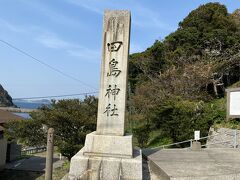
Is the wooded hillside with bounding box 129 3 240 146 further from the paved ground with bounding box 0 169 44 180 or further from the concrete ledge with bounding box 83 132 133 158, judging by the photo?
the concrete ledge with bounding box 83 132 133 158

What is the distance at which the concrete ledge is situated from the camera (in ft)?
19.4

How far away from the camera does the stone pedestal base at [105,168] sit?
5.69m

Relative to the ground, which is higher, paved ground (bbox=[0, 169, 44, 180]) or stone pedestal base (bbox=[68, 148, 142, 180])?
stone pedestal base (bbox=[68, 148, 142, 180])

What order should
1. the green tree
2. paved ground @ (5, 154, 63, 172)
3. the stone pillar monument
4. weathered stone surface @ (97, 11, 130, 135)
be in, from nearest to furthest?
1. the stone pillar monument
2. weathered stone surface @ (97, 11, 130, 135)
3. the green tree
4. paved ground @ (5, 154, 63, 172)

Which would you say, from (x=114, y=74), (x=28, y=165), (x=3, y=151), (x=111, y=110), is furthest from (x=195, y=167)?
(x=3, y=151)

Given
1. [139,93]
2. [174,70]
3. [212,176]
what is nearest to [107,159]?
[212,176]

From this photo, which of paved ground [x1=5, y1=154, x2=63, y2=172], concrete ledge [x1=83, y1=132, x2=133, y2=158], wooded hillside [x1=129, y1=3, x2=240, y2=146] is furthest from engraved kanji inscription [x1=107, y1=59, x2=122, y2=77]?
paved ground [x1=5, y1=154, x2=63, y2=172]

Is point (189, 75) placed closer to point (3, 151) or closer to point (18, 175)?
point (18, 175)

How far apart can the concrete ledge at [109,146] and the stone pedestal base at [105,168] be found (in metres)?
0.09

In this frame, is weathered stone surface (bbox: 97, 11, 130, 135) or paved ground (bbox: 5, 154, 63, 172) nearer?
weathered stone surface (bbox: 97, 11, 130, 135)

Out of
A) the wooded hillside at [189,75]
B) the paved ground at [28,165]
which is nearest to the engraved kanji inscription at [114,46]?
the wooded hillside at [189,75]

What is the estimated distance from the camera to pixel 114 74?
20.5ft

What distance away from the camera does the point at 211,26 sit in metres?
26.9

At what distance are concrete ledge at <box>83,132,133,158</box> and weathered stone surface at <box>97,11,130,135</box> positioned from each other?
0.17 m
